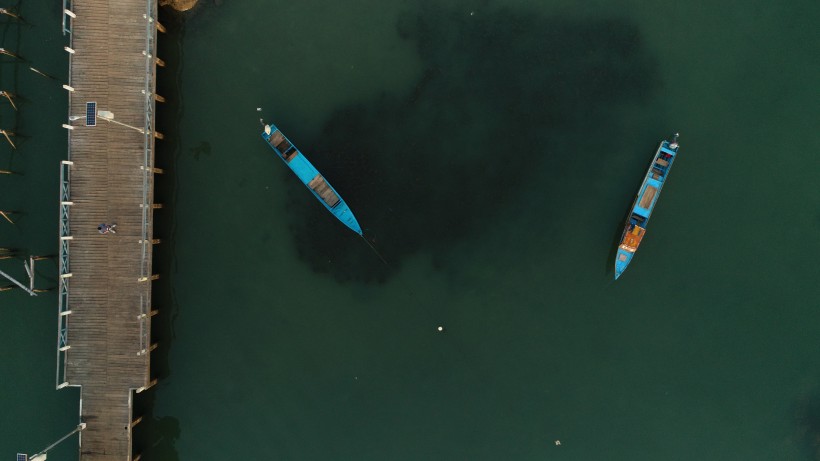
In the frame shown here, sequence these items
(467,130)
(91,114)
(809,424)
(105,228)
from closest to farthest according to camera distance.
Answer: (91,114) → (105,228) → (467,130) → (809,424)

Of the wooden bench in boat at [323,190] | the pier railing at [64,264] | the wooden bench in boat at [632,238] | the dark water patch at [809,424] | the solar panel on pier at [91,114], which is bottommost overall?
the pier railing at [64,264]

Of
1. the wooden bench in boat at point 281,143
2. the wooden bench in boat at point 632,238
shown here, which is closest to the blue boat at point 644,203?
the wooden bench in boat at point 632,238

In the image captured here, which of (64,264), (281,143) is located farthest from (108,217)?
(281,143)

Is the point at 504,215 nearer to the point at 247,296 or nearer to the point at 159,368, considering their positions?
the point at 247,296

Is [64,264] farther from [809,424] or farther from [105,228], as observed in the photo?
[809,424]

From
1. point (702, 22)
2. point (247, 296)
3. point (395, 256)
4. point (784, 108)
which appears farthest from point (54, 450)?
point (784, 108)

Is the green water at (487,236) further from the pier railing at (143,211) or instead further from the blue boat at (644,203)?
the pier railing at (143,211)

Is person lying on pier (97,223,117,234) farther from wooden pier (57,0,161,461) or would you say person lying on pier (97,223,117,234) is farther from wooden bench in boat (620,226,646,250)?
wooden bench in boat (620,226,646,250)
